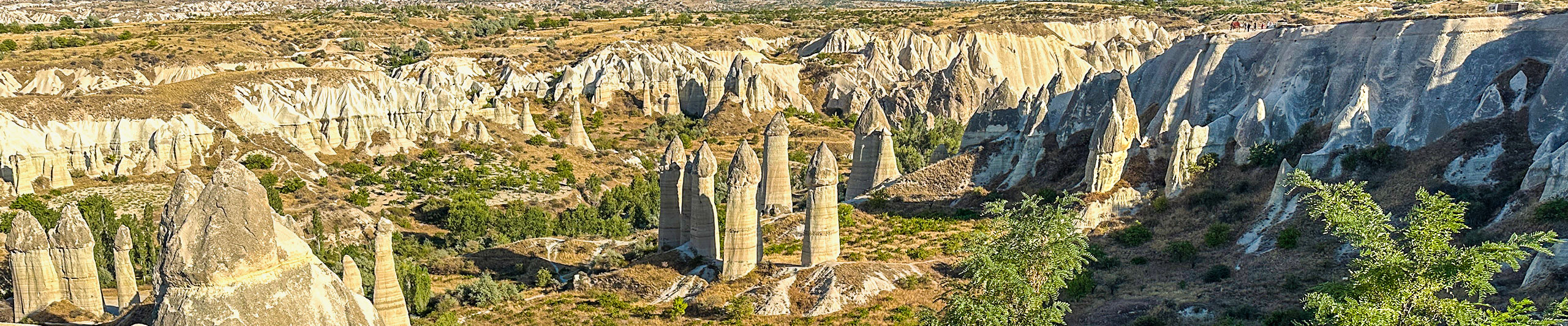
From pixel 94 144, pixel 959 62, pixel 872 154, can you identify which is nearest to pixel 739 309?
pixel 872 154

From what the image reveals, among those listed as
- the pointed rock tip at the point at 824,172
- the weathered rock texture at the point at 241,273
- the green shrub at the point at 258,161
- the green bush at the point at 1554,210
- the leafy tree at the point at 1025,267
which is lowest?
the green shrub at the point at 258,161

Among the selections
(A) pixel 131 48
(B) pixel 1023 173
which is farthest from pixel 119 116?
(B) pixel 1023 173

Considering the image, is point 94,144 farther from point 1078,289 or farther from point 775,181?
point 1078,289

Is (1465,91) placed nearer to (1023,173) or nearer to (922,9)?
(1023,173)

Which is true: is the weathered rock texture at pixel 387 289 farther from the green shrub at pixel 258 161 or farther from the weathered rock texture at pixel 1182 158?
the green shrub at pixel 258 161

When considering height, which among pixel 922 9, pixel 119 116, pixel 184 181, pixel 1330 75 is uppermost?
pixel 184 181

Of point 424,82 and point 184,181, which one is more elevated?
point 184,181

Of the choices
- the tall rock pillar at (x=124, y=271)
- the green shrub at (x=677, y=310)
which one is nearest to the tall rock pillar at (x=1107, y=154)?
the green shrub at (x=677, y=310)
